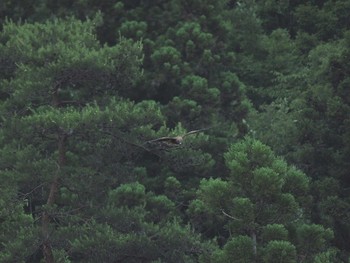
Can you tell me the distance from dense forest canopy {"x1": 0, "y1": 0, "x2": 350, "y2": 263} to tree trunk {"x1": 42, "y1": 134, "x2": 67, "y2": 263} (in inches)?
1.0

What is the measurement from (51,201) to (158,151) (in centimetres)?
253

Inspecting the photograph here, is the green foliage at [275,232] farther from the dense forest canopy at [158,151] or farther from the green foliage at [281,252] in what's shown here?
the green foliage at [281,252]

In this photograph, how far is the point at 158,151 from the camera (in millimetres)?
19328

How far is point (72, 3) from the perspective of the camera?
24.8 m

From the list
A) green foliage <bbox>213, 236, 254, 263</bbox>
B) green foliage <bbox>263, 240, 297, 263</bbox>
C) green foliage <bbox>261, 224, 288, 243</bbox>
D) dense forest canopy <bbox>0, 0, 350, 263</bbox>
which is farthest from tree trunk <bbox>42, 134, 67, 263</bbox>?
green foliage <bbox>263, 240, 297, 263</bbox>

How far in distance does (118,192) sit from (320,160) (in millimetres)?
4711

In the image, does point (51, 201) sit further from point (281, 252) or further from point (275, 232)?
point (281, 252)

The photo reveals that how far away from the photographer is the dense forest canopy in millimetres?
15938

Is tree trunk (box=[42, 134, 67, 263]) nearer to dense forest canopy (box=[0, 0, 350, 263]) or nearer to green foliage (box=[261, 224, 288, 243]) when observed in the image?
dense forest canopy (box=[0, 0, 350, 263])

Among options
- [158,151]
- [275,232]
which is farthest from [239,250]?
[158,151]

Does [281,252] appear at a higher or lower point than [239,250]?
higher

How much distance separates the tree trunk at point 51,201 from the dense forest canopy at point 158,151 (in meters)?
0.03

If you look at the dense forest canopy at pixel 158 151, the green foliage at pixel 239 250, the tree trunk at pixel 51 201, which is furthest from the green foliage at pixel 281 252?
the tree trunk at pixel 51 201

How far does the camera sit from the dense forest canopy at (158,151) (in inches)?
627
